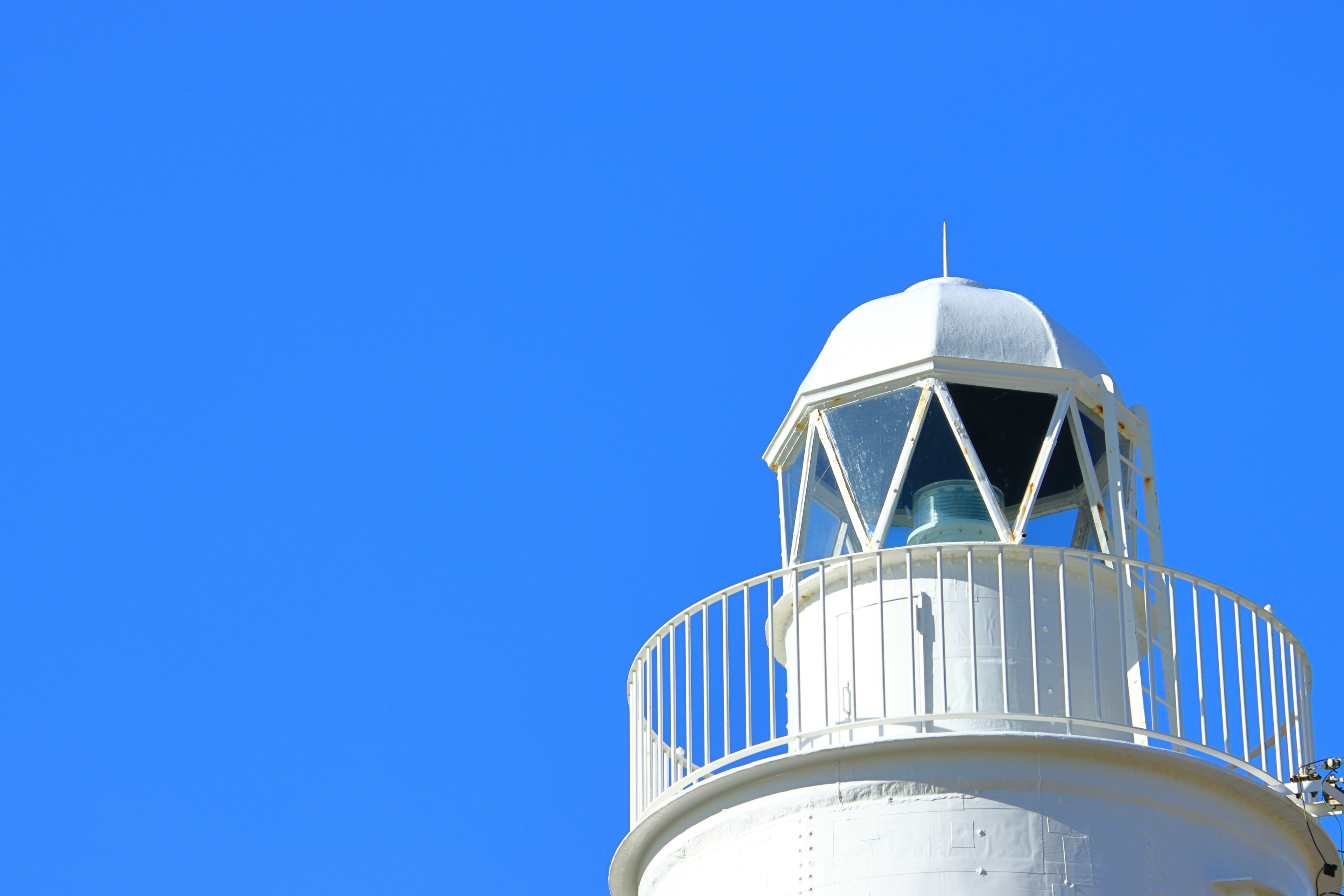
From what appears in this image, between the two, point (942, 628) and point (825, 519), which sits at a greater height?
point (825, 519)

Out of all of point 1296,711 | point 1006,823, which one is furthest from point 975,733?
point 1296,711

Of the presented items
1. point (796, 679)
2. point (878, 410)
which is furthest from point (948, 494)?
point (796, 679)

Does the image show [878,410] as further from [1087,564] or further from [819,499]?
[1087,564]

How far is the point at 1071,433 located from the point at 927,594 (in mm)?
2077

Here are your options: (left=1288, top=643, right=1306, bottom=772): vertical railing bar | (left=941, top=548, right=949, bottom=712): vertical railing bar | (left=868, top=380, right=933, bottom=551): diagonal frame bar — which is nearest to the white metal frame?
(left=868, top=380, right=933, bottom=551): diagonal frame bar

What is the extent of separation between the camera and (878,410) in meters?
17.6

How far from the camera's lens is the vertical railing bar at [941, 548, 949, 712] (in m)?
15.5

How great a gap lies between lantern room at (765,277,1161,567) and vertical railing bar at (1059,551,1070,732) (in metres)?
0.84

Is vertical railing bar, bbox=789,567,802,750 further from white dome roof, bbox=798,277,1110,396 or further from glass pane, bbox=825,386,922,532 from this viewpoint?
white dome roof, bbox=798,277,1110,396

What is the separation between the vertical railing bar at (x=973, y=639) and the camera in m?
15.6

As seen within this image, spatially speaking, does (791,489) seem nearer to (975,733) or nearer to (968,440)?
(968,440)

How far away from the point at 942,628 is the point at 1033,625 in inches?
27.6

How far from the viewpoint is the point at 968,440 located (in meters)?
17.1

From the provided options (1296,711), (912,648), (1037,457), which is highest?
(1037,457)
